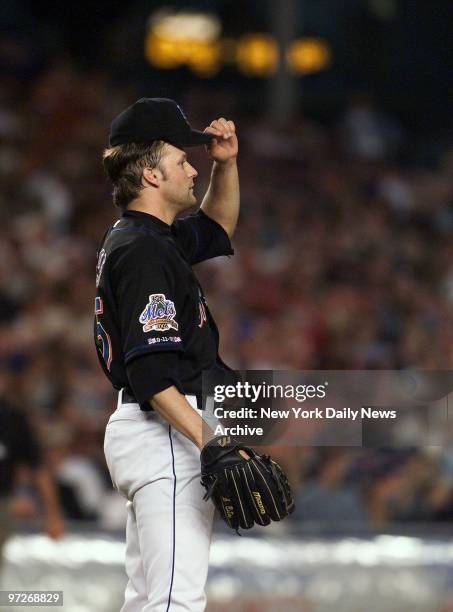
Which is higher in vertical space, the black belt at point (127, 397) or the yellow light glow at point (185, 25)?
the yellow light glow at point (185, 25)

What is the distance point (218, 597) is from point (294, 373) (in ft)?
7.73

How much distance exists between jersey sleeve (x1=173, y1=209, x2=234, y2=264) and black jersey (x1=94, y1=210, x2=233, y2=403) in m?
0.19

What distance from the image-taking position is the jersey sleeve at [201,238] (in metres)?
3.59

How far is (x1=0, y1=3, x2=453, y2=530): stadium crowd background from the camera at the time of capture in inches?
259

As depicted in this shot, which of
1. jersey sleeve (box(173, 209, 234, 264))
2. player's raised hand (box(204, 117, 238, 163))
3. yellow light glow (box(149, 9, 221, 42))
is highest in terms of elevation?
yellow light glow (box(149, 9, 221, 42))

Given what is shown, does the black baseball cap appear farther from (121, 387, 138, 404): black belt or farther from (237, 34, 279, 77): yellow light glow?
(237, 34, 279, 77): yellow light glow

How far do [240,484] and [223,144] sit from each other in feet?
3.75

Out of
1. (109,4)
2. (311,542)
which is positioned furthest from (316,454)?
(109,4)

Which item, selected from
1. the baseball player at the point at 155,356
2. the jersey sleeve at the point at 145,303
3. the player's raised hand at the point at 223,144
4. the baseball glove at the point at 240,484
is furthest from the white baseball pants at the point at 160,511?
the player's raised hand at the point at 223,144

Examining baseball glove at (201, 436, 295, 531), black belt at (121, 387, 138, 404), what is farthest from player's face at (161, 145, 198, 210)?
baseball glove at (201, 436, 295, 531)

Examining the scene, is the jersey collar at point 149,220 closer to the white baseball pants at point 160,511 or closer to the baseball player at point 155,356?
the baseball player at point 155,356

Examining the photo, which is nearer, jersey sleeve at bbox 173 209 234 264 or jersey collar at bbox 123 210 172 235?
jersey collar at bbox 123 210 172 235

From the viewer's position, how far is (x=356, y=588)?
224 inches

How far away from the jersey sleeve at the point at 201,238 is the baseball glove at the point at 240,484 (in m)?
0.72
